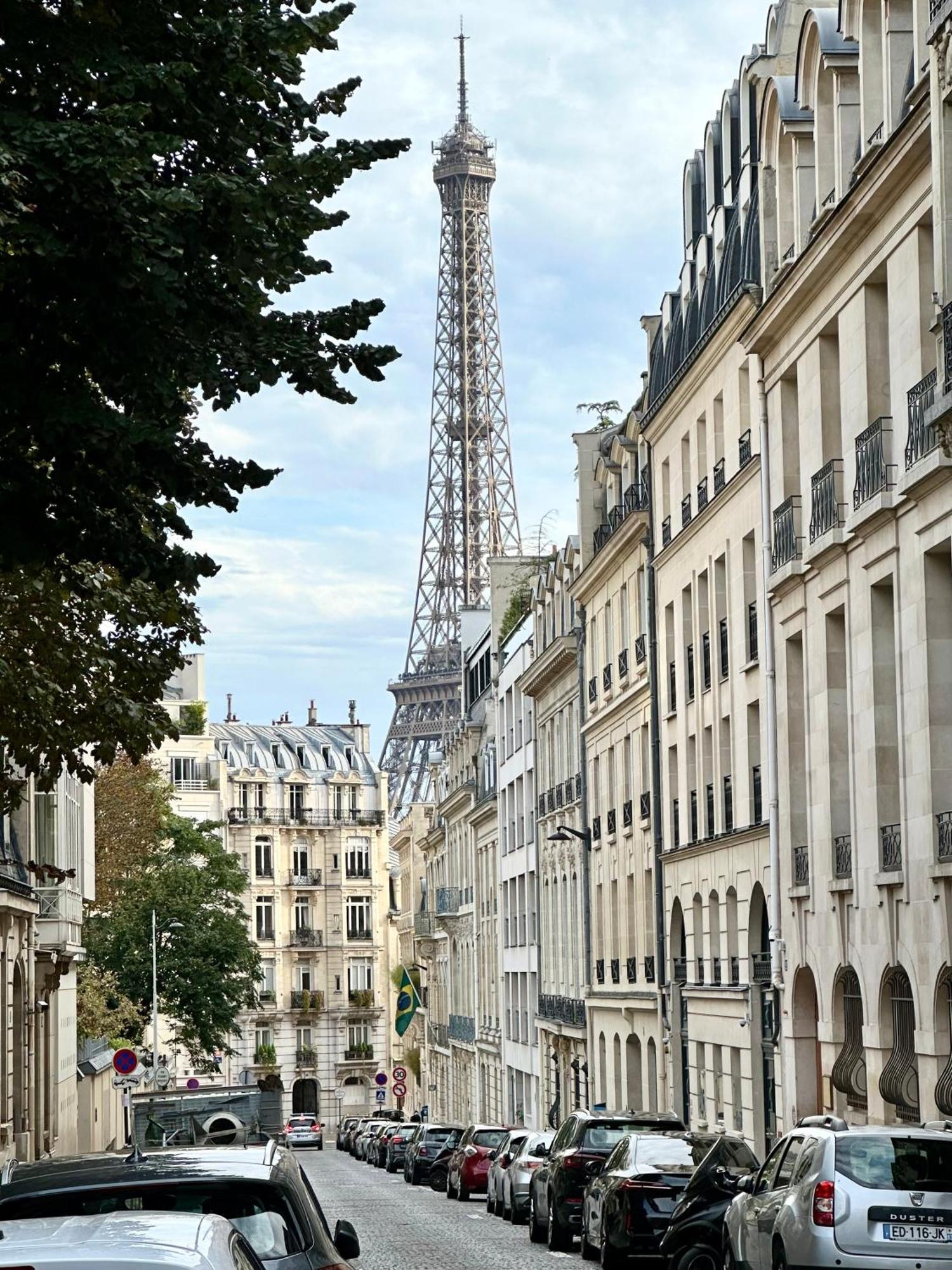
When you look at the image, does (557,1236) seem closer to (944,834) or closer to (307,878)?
(944,834)

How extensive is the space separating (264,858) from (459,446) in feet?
123

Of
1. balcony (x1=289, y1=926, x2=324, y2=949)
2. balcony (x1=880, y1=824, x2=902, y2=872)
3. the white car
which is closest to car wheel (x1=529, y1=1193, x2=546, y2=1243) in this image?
balcony (x1=880, y1=824, x2=902, y2=872)

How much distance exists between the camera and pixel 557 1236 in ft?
92.5

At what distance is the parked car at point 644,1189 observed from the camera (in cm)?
2267

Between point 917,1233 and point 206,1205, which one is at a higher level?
point 206,1205

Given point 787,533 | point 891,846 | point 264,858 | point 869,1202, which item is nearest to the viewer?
point 869,1202

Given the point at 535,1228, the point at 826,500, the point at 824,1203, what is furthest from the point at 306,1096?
the point at 824,1203

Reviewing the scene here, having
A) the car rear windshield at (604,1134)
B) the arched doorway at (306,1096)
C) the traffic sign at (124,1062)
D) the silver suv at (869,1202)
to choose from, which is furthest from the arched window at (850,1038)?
the arched doorway at (306,1096)

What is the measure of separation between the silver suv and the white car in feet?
29.3

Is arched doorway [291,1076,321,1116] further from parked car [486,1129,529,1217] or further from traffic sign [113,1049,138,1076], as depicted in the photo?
parked car [486,1129,529,1217]

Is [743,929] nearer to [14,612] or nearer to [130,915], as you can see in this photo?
[14,612]

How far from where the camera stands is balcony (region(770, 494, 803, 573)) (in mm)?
31516

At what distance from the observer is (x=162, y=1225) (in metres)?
6.94

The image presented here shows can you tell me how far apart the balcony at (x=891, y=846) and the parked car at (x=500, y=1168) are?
11.9 metres
